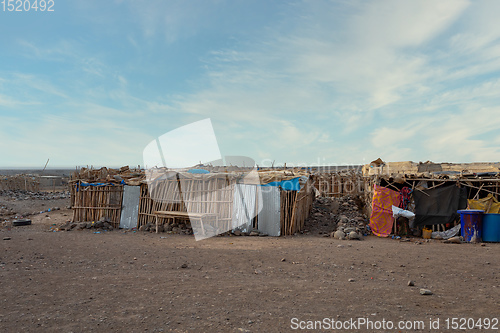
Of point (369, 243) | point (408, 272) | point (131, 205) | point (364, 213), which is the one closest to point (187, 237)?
point (131, 205)

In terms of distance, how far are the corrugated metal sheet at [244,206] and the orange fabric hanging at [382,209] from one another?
15.2 ft

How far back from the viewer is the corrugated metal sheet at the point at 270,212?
12789mm

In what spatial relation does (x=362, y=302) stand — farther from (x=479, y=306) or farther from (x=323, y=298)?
(x=479, y=306)

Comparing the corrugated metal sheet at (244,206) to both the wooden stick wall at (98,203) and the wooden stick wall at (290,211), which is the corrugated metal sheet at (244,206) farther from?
the wooden stick wall at (98,203)

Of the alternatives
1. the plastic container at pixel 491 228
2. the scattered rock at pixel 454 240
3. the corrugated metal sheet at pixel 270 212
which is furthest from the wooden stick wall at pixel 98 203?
the plastic container at pixel 491 228

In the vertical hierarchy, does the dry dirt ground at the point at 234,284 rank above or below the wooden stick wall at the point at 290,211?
below

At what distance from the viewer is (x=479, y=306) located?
543cm

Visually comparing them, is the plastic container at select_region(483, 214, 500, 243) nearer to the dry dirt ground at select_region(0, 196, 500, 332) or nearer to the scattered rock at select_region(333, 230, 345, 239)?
the dry dirt ground at select_region(0, 196, 500, 332)

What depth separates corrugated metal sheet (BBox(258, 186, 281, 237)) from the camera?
12789mm

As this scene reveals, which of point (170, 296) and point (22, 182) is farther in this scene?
point (22, 182)

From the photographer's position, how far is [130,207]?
14.7 meters

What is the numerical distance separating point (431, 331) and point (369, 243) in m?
7.07

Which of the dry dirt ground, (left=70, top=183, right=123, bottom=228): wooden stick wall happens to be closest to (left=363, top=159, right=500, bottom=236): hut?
the dry dirt ground

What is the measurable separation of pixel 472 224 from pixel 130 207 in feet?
42.6
